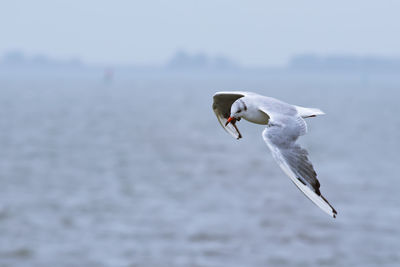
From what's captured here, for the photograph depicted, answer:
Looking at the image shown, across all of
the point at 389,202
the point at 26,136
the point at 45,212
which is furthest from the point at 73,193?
the point at 26,136

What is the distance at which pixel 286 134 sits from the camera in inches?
200

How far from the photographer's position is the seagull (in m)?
4.63

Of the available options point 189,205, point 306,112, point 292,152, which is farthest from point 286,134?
point 189,205

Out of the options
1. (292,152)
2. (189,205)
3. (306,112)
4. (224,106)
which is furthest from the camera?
(189,205)

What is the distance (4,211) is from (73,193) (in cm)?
999

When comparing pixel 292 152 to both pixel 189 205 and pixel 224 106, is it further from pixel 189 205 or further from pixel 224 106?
pixel 189 205

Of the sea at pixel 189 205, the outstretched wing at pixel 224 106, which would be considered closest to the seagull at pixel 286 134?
the outstretched wing at pixel 224 106

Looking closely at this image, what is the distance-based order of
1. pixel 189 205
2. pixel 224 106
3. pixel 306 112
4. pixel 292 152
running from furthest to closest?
1. pixel 189 205
2. pixel 224 106
3. pixel 306 112
4. pixel 292 152

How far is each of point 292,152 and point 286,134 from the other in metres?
0.16

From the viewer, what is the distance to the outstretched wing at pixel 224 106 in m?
6.34

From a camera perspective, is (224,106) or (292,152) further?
(224,106)

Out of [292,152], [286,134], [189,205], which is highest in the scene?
[286,134]

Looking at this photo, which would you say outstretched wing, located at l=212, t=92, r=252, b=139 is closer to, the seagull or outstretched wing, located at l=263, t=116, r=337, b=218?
the seagull

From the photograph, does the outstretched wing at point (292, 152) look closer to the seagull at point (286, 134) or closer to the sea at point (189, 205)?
the seagull at point (286, 134)
